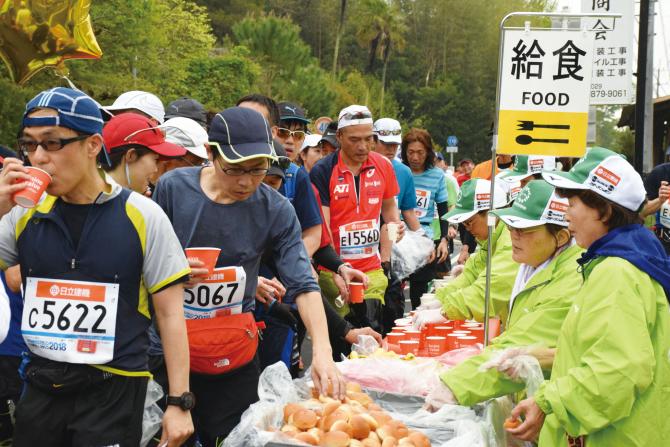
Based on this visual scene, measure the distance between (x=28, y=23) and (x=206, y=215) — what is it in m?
2.46

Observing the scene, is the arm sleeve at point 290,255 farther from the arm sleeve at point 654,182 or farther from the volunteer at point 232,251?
the arm sleeve at point 654,182

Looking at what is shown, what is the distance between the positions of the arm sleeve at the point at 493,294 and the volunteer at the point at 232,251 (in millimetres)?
1644

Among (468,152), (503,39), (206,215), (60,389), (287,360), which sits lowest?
(468,152)

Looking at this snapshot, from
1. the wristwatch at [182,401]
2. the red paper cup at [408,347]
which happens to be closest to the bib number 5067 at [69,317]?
the wristwatch at [182,401]

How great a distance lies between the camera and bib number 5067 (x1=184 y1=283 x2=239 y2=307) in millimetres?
4094

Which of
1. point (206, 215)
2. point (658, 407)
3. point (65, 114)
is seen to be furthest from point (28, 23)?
point (658, 407)

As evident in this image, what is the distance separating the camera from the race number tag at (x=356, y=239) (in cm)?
725

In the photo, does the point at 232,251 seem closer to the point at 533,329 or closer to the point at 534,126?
the point at 533,329

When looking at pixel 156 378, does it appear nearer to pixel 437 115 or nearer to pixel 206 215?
pixel 206 215

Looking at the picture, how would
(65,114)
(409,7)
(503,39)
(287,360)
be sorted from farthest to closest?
1. (409,7)
2. (503,39)
3. (287,360)
4. (65,114)

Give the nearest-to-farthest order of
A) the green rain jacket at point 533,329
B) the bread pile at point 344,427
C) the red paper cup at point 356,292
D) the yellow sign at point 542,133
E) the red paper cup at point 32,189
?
the red paper cup at point 32,189
the bread pile at point 344,427
the green rain jacket at point 533,329
the yellow sign at point 542,133
the red paper cup at point 356,292

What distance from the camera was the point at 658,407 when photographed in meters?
3.40

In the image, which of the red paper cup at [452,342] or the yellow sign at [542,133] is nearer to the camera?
the red paper cup at [452,342]

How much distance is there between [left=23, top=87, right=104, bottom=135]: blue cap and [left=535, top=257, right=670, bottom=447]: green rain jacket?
1.96 metres
